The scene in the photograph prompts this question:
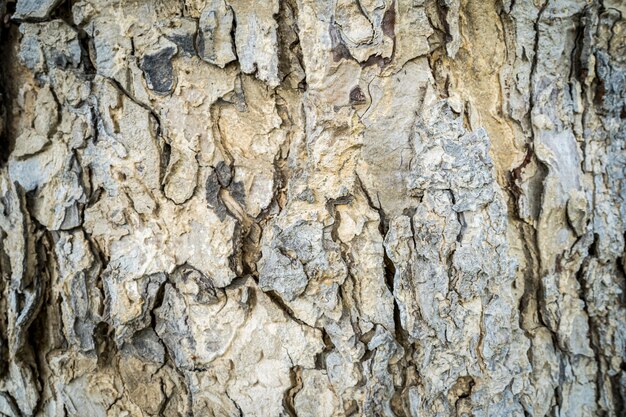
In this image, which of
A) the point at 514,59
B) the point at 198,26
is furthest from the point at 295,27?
the point at 514,59

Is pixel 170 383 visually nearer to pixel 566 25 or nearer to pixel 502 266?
pixel 502 266

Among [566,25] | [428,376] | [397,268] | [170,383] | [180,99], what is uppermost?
[566,25]

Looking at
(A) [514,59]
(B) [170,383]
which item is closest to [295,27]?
(A) [514,59]

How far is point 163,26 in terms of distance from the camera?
92cm

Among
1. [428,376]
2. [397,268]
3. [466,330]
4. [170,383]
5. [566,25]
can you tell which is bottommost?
[170,383]

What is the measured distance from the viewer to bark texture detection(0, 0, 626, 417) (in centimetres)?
90

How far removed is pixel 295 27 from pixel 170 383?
0.79 metres

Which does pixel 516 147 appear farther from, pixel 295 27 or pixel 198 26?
→ pixel 198 26

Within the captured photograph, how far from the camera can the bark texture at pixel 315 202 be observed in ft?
2.95

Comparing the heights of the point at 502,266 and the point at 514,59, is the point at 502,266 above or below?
below

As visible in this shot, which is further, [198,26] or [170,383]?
[170,383]

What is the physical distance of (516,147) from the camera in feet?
3.27

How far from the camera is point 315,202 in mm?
916

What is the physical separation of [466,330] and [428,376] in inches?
4.8
